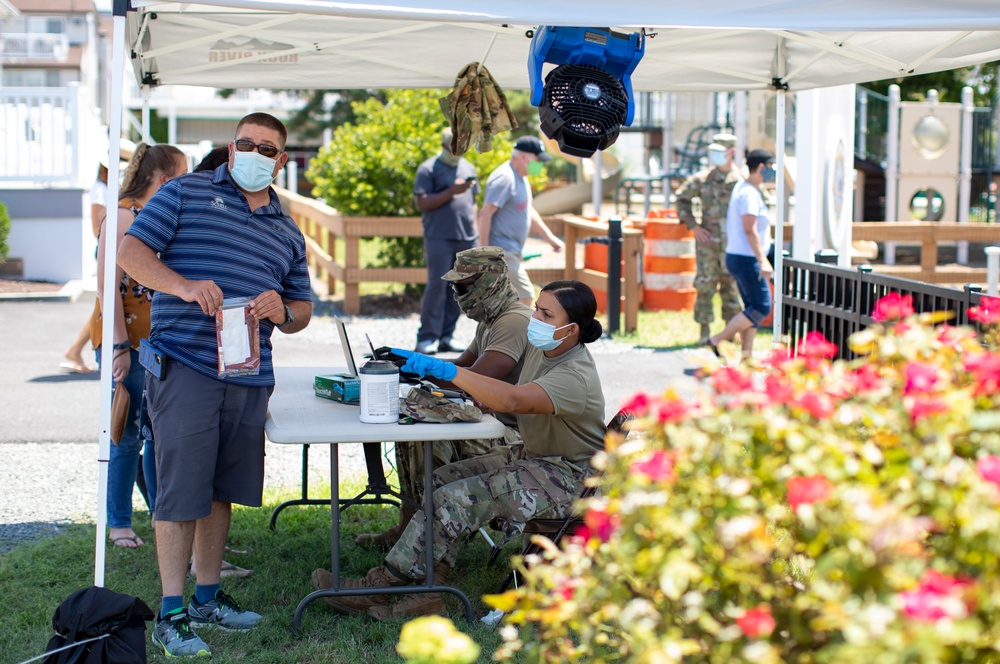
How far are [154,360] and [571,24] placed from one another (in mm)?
1769

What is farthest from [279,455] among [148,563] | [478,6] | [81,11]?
[81,11]

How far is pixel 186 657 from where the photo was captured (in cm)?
366

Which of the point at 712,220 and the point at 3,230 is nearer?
the point at 712,220

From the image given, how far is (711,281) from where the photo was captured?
9734 mm

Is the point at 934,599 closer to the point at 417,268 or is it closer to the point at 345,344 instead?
the point at 345,344

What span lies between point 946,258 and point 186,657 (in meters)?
19.0

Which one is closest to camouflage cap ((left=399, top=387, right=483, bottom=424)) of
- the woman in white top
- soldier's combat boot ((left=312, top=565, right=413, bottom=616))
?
soldier's combat boot ((left=312, top=565, right=413, bottom=616))

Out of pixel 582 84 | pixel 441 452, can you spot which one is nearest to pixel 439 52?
pixel 582 84

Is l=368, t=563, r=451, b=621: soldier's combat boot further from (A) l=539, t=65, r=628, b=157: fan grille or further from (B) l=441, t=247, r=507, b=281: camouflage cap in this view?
(A) l=539, t=65, r=628, b=157: fan grille

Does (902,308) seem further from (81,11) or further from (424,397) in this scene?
(81,11)

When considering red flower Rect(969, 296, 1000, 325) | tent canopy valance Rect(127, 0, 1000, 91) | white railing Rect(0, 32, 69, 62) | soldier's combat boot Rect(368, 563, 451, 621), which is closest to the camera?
red flower Rect(969, 296, 1000, 325)

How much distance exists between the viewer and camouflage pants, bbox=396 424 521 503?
4648mm

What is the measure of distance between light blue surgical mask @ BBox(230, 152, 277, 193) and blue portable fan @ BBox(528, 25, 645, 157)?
4.87ft

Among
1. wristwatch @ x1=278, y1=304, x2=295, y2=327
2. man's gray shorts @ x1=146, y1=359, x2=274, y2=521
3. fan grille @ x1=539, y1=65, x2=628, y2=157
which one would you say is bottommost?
man's gray shorts @ x1=146, y1=359, x2=274, y2=521
